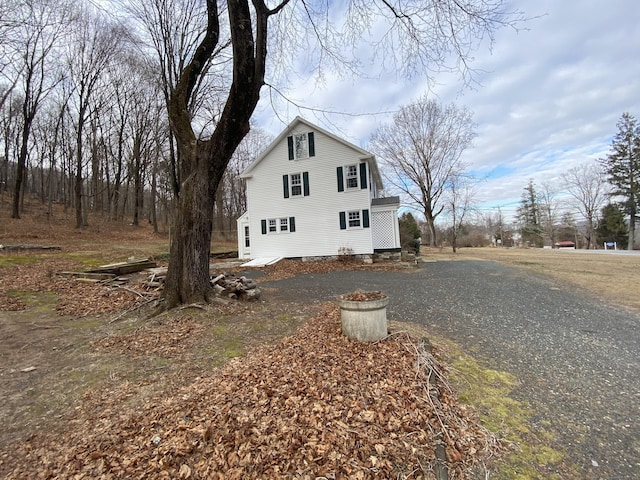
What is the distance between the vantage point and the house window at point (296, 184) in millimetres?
15258

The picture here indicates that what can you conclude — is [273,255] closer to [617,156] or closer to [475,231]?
[617,156]

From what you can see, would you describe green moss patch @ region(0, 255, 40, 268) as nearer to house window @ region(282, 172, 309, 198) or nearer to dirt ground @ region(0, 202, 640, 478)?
dirt ground @ region(0, 202, 640, 478)

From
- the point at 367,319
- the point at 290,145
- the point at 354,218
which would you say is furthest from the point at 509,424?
the point at 290,145

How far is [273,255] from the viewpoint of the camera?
15.7 m

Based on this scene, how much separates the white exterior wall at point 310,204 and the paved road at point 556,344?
20.3ft

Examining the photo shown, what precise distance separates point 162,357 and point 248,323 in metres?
1.47

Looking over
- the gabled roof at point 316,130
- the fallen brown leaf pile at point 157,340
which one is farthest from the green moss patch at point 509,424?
the gabled roof at point 316,130

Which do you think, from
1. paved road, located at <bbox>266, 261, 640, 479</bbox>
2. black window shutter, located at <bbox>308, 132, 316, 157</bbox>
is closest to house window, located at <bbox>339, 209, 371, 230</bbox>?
black window shutter, located at <bbox>308, 132, 316, 157</bbox>

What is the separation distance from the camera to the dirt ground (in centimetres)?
249

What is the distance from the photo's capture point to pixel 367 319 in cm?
365

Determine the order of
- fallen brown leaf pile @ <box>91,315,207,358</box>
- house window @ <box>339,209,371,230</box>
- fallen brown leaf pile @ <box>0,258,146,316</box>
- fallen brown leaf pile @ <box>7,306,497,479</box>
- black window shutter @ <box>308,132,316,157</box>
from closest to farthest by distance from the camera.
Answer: fallen brown leaf pile @ <box>7,306,497,479</box> < fallen brown leaf pile @ <box>91,315,207,358</box> < fallen brown leaf pile @ <box>0,258,146,316</box> < house window @ <box>339,209,371,230</box> < black window shutter @ <box>308,132,316,157</box>

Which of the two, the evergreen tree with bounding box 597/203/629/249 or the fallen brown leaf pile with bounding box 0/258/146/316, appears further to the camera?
the evergreen tree with bounding box 597/203/629/249

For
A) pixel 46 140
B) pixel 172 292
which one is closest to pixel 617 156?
pixel 172 292

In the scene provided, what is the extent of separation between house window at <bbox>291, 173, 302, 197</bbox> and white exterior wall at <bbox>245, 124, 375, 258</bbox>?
0.26m
